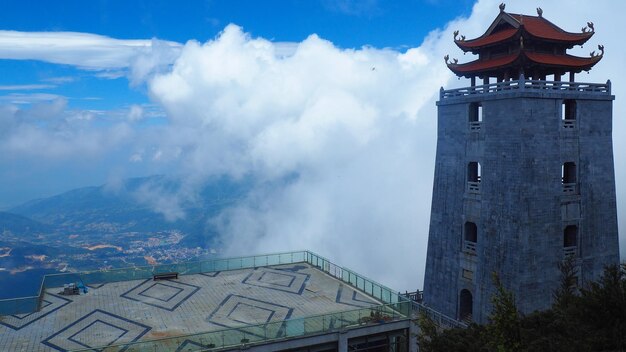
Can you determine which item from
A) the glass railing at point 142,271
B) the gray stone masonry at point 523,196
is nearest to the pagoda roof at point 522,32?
the gray stone masonry at point 523,196

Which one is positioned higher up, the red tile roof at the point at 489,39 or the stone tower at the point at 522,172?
the red tile roof at the point at 489,39

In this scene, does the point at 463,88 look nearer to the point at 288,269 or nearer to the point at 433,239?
the point at 433,239

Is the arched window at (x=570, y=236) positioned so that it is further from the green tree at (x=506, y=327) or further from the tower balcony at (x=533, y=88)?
the green tree at (x=506, y=327)

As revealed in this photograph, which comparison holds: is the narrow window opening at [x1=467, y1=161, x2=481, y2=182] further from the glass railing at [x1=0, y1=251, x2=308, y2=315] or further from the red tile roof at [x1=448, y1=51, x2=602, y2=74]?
the glass railing at [x1=0, y1=251, x2=308, y2=315]

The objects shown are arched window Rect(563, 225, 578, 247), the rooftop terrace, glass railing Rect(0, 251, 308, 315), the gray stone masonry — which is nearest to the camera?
the rooftop terrace

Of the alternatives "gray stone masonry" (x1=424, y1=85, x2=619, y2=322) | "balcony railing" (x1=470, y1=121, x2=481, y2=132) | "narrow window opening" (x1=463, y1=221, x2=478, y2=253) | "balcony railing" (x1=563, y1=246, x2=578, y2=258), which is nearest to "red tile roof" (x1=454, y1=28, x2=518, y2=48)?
"gray stone masonry" (x1=424, y1=85, x2=619, y2=322)

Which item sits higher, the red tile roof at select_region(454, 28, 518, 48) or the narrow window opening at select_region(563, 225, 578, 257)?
the red tile roof at select_region(454, 28, 518, 48)

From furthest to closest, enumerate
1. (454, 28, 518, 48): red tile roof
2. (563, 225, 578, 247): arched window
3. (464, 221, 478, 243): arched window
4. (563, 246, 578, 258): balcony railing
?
(464, 221, 478, 243): arched window, (563, 225, 578, 247): arched window, (454, 28, 518, 48): red tile roof, (563, 246, 578, 258): balcony railing
